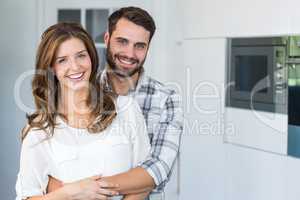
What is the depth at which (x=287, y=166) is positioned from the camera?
87.4 inches

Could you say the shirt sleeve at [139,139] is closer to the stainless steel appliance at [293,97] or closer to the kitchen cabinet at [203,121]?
the stainless steel appliance at [293,97]

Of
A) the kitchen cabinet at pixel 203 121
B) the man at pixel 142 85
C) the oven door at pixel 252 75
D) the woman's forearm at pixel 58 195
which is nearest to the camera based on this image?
the woman's forearm at pixel 58 195

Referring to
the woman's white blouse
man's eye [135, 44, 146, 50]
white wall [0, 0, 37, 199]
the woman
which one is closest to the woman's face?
the woman

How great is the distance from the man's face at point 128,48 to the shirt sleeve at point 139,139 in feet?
0.63

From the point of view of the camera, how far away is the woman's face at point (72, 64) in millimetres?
1235

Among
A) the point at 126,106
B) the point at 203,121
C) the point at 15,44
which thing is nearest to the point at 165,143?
the point at 126,106

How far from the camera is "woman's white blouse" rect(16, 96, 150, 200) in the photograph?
3.95 feet

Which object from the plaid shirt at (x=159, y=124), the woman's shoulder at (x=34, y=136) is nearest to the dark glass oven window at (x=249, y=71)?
the plaid shirt at (x=159, y=124)

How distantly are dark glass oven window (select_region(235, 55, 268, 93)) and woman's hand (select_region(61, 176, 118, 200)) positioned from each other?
142 cm

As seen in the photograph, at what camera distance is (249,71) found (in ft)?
8.16

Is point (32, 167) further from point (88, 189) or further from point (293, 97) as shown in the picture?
point (293, 97)

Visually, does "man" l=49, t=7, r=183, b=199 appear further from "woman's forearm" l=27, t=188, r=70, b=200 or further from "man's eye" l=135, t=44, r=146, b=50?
"woman's forearm" l=27, t=188, r=70, b=200

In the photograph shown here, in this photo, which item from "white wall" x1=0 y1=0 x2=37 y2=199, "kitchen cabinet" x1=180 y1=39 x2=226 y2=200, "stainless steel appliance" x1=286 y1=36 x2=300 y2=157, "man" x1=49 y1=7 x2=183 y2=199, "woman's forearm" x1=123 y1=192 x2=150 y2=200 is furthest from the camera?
"white wall" x1=0 y1=0 x2=37 y2=199

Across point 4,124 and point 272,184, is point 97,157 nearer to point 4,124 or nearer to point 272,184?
point 272,184
